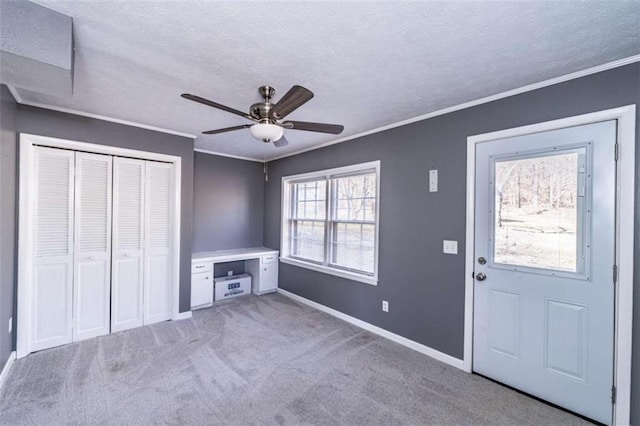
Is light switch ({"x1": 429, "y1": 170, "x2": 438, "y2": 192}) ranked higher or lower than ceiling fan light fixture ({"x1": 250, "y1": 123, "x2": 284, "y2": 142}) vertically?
lower

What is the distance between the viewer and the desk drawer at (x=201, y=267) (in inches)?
159

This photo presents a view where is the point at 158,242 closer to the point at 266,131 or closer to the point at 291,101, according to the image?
the point at 266,131

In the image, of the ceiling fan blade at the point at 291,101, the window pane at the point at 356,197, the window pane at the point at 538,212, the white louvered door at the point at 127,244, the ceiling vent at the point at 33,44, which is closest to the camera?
the ceiling vent at the point at 33,44

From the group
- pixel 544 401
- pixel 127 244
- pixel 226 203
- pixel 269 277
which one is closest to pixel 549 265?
pixel 544 401

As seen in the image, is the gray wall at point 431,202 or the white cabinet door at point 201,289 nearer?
the gray wall at point 431,202

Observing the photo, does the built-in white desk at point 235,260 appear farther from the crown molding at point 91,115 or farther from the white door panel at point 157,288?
the crown molding at point 91,115

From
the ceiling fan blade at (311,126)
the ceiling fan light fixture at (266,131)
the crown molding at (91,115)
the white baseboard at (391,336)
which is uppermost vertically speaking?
the crown molding at (91,115)

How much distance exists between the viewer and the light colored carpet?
1.97 metres

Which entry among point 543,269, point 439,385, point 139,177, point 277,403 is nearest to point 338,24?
point 543,269

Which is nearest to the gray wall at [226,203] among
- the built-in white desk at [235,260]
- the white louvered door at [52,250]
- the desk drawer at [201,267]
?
the built-in white desk at [235,260]

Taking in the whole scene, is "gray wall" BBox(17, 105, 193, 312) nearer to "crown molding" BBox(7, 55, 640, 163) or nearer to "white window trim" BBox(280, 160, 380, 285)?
"crown molding" BBox(7, 55, 640, 163)

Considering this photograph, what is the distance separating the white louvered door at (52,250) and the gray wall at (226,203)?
1.77 meters

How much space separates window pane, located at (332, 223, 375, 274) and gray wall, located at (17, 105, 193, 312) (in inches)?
80.3

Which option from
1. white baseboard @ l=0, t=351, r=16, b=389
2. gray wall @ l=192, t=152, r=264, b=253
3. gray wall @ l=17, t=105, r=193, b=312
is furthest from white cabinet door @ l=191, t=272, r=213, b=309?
white baseboard @ l=0, t=351, r=16, b=389
